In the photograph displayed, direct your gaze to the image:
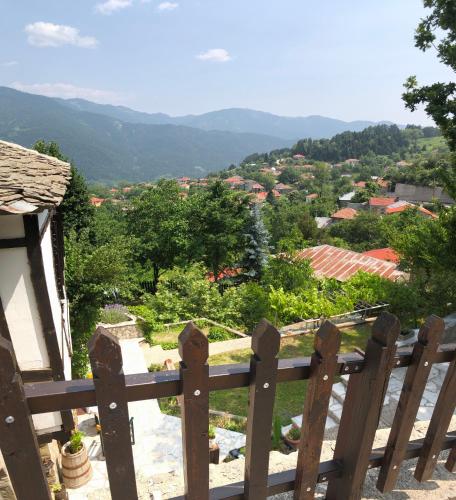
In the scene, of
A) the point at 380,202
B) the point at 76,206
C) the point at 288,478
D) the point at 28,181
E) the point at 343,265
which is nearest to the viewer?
the point at 288,478

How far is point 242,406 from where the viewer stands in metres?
8.55

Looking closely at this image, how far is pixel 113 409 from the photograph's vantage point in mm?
1581

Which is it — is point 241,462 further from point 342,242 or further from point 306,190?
point 306,190

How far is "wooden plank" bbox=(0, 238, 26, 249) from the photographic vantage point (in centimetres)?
452

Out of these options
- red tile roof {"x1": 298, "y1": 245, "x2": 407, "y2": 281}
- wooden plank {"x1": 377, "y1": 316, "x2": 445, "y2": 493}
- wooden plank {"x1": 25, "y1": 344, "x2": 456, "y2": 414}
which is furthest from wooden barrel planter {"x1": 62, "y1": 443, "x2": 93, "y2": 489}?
red tile roof {"x1": 298, "y1": 245, "x2": 407, "y2": 281}

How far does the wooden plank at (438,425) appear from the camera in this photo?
239cm

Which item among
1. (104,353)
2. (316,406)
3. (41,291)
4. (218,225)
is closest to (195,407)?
(104,353)

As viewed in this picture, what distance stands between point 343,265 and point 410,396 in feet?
61.9

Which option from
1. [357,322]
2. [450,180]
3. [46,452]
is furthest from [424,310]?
[46,452]

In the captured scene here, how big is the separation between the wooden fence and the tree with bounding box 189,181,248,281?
2033 centimetres

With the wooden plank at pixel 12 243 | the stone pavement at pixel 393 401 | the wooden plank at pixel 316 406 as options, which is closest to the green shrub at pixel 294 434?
the stone pavement at pixel 393 401

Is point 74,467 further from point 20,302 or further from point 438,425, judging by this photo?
point 438,425

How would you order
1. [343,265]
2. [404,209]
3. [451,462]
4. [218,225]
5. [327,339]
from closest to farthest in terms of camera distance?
[327,339], [451,462], [343,265], [218,225], [404,209]

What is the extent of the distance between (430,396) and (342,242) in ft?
125
